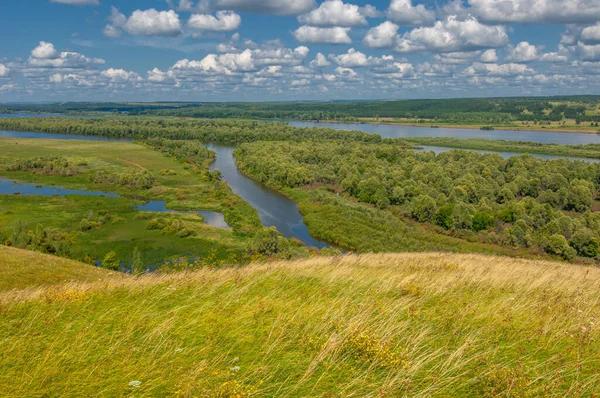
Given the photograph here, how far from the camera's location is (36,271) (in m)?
16.2

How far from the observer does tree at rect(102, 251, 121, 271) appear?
3353cm

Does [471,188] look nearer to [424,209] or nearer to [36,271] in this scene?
[424,209]

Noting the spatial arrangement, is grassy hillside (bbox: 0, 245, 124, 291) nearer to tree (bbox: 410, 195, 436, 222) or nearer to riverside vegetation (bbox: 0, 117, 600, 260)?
riverside vegetation (bbox: 0, 117, 600, 260)

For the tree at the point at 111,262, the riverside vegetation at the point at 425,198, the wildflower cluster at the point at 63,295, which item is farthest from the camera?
the riverside vegetation at the point at 425,198

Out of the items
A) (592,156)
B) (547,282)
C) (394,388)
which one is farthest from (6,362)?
(592,156)

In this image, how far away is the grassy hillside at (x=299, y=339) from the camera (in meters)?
4.34

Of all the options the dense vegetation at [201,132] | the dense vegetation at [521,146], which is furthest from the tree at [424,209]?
the dense vegetation at [521,146]

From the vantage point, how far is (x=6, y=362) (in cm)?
473

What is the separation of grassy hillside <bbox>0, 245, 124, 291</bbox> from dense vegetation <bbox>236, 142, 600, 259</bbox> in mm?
40168

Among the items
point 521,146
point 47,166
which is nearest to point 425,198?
point 47,166

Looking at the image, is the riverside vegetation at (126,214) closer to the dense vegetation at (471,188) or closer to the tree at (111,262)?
the tree at (111,262)

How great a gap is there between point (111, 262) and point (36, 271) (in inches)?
767

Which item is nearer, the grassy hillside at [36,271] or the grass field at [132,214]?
the grassy hillside at [36,271]

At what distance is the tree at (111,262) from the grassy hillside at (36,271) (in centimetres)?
1428
